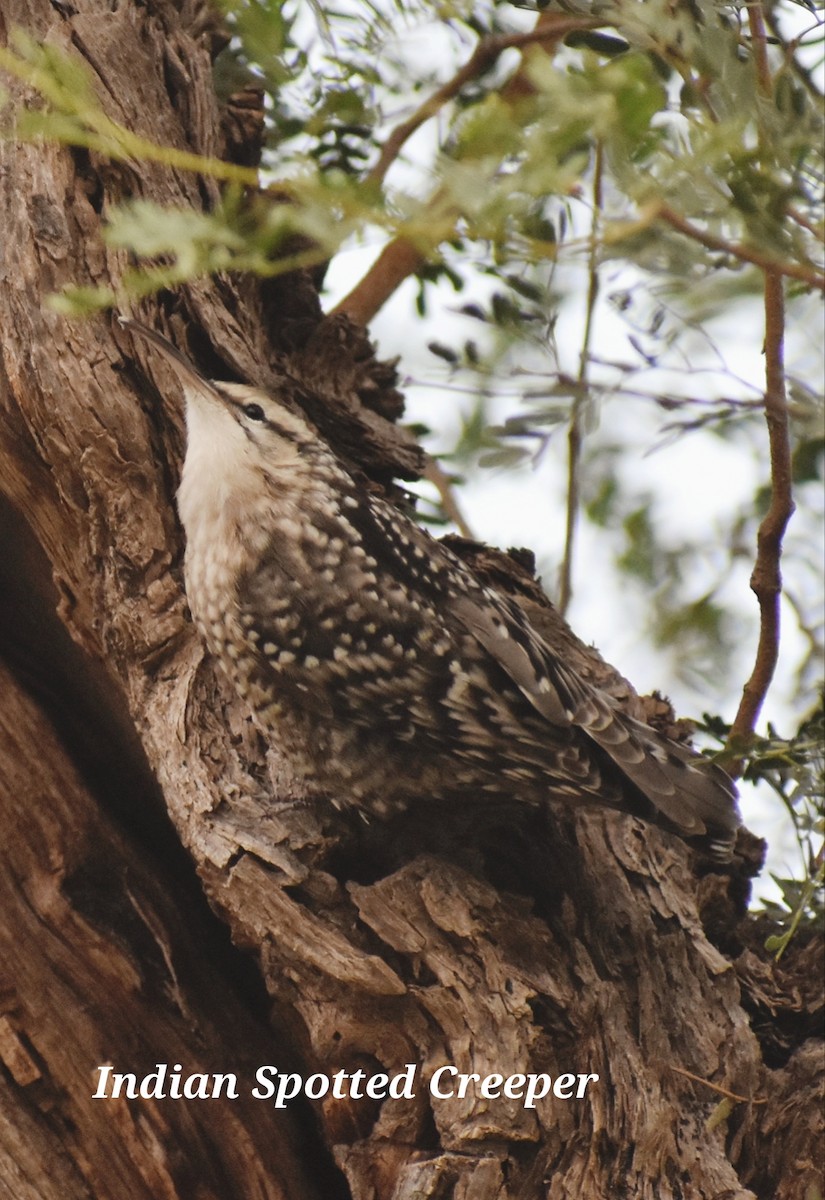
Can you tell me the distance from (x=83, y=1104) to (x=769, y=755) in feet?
4.45

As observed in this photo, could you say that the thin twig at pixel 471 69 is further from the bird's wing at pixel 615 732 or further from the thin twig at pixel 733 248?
the thin twig at pixel 733 248

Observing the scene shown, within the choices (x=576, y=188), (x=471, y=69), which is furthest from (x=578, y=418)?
(x=471, y=69)

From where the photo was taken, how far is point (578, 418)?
6.36 feet

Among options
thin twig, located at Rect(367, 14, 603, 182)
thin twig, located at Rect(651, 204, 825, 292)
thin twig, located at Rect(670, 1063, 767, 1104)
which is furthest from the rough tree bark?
thin twig, located at Rect(651, 204, 825, 292)

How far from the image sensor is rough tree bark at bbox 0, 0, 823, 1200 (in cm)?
225

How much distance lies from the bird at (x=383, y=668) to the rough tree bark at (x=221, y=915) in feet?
0.39

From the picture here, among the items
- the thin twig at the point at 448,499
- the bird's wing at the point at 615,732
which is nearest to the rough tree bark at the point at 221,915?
the bird's wing at the point at 615,732

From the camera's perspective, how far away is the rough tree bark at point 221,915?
88.4 inches

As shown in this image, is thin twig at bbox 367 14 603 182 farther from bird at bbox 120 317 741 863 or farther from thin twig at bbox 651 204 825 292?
thin twig at bbox 651 204 825 292

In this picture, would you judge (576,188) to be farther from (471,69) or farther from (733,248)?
(471,69)

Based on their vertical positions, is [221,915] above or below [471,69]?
below

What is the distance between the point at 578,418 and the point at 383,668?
2.28 ft

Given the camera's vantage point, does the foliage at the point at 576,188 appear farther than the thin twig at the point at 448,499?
No

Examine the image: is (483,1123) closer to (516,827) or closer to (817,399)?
(516,827)
